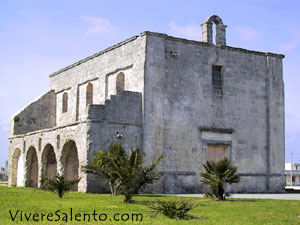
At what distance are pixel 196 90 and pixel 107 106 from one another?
4988 mm

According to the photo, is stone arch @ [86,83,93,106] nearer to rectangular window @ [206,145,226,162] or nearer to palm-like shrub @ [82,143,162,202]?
rectangular window @ [206,145,226,162]

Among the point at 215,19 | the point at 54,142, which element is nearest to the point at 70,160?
the point at 54,142

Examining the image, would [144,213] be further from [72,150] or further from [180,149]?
[72,150]

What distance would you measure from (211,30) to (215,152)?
21.7 ft

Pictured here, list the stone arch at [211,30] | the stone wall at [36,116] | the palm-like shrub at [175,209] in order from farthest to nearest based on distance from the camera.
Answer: the stone wall at [36,116] < the stone arch at [211,30] < the palm-like shrub at [175,209]

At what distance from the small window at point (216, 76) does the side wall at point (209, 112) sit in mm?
259

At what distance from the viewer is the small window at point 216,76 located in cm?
2604

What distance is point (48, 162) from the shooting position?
27469mm

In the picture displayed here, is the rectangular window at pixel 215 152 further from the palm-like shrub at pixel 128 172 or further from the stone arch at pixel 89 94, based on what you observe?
the stone arch at pixel 89 94

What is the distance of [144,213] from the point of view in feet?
42.9

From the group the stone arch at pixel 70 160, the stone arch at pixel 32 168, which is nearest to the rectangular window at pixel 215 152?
the stone arch at pixel 70 160

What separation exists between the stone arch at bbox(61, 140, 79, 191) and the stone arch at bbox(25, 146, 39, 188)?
399cm

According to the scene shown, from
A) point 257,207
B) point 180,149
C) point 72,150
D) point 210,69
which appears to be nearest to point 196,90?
point 210,69

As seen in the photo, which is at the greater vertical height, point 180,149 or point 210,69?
point 210,69
